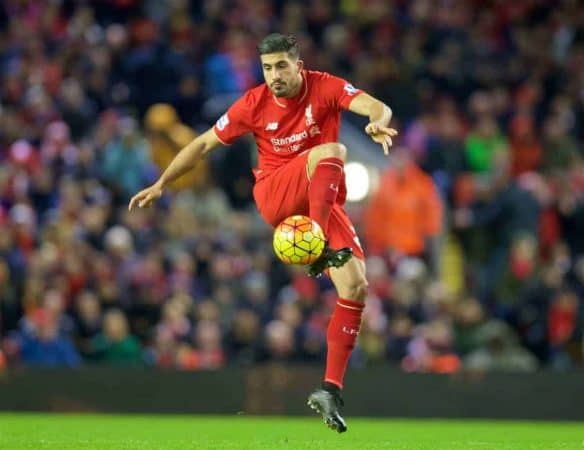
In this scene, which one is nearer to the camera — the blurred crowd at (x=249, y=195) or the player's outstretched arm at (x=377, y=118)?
the player's outstretched arm at (x=377, y=118)

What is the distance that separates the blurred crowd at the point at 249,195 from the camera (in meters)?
15.6

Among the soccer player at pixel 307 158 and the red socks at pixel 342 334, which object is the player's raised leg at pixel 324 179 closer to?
the soccer player at pixel 307 158

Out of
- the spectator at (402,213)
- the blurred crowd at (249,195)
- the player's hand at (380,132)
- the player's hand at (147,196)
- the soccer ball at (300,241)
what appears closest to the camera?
the player's hand at (380,132)

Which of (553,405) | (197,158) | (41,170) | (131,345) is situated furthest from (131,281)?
(197,158)

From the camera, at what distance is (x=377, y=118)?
962cm

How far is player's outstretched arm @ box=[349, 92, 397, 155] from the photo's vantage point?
9273 mm

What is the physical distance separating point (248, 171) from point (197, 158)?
274 inches

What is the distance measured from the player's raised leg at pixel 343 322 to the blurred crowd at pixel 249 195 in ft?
17.0

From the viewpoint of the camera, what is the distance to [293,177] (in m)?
10.1

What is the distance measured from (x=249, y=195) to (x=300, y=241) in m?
7.92

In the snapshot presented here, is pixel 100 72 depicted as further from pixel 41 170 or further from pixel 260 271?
pixel 260 271

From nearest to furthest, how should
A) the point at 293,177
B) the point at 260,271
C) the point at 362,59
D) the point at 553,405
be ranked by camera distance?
1. the point at 293,177
2. the point at 553,405
3. the point at 260,271
4. the point at 362,59

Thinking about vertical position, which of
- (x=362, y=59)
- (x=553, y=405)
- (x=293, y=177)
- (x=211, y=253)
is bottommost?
(x=553, y=405)

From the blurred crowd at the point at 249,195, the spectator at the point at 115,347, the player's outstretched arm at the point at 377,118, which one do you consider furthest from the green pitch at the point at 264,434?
the player's outstretched arm at the point at 377,118
